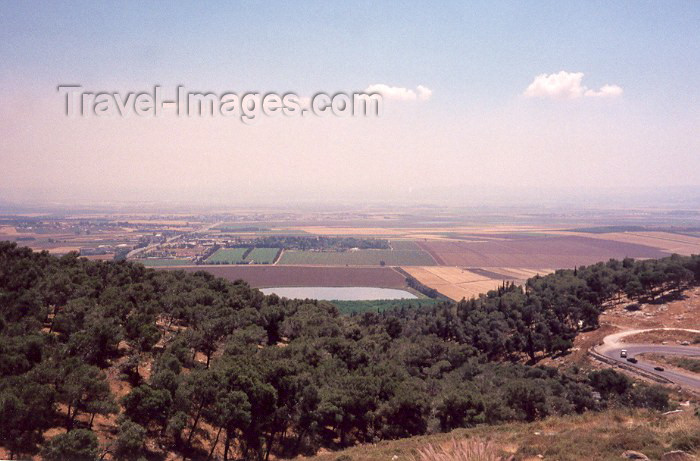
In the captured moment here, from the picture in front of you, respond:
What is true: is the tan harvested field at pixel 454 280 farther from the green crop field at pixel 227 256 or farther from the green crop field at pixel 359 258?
the green crop field at pixel 227 256

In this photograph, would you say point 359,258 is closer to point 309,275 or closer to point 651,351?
point 309,275

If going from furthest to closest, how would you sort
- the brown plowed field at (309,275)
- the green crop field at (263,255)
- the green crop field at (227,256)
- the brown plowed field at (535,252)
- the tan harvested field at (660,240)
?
1. the green crop field at (263,255)
2. the tan harvested field at (660,240)
3. the green crop field at (227,256)
4. the brown plowed field at (535,252)
5. the brown plowed field at (309,275)

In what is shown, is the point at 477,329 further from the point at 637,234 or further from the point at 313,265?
the point at 637,234

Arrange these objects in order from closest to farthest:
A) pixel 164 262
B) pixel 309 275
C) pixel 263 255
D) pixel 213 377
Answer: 1. pixel 213 377
2. pixel 164 262
3. pixel 309 275
4. pixel 263 255

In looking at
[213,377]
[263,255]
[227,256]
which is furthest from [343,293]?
[213,377]

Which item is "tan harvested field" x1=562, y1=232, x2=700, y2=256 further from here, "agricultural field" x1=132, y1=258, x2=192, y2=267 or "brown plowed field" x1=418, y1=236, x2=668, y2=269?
"agricultural field" x1=132, y1=258, x2=192, y2=267

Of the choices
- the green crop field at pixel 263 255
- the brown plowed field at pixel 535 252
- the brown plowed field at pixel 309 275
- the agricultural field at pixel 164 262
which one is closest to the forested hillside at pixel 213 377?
the agricultural field at pixel 164 262
